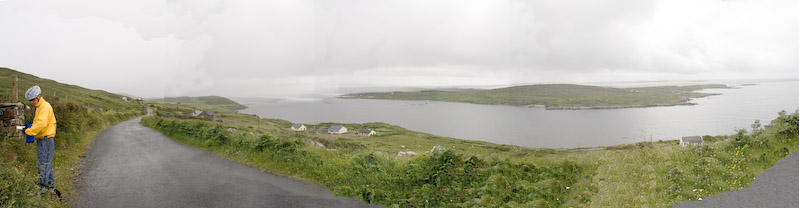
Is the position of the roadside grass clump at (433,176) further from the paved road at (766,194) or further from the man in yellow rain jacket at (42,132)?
the man in yellow rain jacket at (42,132)

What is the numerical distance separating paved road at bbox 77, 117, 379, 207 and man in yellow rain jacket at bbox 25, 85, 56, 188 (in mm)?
926

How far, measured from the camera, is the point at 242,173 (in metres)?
11.4

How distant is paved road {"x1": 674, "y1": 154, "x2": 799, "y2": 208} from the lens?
6.81 metres

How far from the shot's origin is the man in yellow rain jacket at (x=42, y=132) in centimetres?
809

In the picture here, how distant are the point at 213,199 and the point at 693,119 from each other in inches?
7504

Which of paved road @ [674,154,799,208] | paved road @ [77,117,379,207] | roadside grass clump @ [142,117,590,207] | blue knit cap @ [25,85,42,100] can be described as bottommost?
paved road @ [77,117,379,207]

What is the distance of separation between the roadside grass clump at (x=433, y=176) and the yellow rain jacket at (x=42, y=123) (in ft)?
18.3

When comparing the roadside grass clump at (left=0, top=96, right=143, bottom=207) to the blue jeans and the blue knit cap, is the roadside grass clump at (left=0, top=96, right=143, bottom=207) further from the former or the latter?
the blue knit cap

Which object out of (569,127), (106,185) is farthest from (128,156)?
(569,127)

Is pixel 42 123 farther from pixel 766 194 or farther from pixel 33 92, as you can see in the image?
pixel 766 194

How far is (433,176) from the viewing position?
9414 mm

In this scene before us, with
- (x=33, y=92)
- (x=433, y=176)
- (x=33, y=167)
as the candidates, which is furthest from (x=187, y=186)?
(x=433, y=176)

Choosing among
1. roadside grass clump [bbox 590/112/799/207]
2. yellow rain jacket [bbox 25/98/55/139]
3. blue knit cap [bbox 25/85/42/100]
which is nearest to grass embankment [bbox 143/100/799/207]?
roadside grass clump [bbox 590/112/799/207]

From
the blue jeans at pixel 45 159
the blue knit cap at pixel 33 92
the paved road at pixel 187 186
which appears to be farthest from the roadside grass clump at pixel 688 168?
the blue knit cap at pixel 33 92
